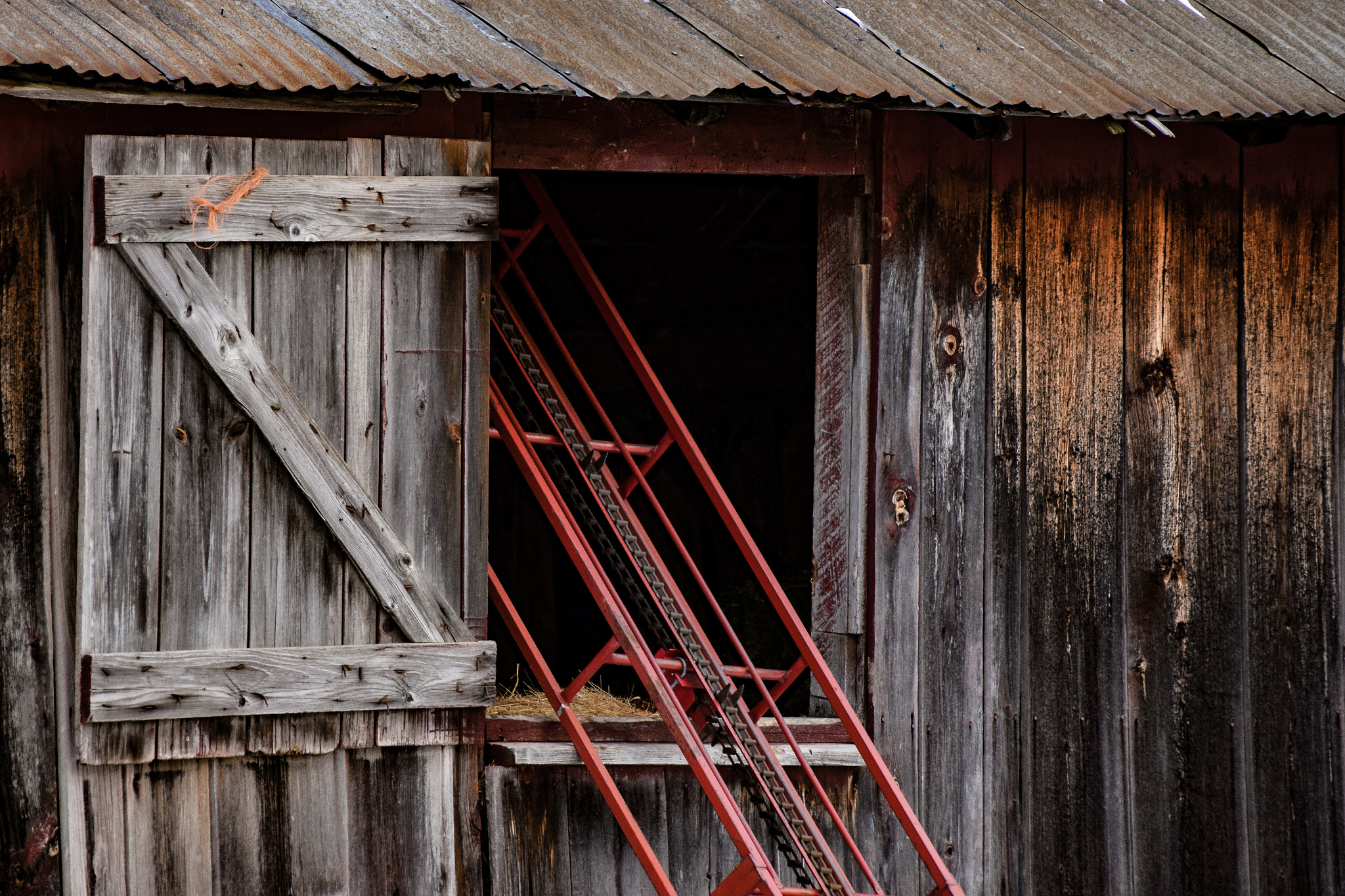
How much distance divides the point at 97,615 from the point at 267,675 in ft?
1.62

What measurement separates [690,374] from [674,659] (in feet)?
11.5

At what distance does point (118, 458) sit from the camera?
12.1ft

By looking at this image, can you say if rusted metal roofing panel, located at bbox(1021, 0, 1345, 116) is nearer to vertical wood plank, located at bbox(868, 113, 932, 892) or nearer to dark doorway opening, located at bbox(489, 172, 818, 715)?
vertical wood plank, located at bbox(868, 113, 932, 892)

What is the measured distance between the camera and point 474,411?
13.1 feet

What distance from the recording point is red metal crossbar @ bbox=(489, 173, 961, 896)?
375 centimetres

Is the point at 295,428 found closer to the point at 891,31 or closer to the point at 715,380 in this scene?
the point at 891,31

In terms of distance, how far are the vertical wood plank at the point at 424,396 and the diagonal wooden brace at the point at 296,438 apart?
2.6 inches

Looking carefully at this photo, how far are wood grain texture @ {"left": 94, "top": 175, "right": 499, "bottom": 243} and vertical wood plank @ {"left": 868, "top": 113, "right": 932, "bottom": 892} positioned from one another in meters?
1.35

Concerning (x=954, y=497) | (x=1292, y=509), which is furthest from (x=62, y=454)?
(x=1292, y=509)

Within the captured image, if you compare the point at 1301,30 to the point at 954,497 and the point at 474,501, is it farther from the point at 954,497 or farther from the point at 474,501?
the point at 474,501

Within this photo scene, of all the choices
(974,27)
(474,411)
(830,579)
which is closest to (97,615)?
(474,411)

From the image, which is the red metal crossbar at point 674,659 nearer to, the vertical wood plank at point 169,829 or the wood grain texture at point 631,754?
the wood grain texture at point 631,754

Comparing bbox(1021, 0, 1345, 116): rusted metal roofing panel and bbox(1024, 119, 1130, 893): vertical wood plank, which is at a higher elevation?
bbox(1021, 0, 1345, 116): rusted metal roofing panel

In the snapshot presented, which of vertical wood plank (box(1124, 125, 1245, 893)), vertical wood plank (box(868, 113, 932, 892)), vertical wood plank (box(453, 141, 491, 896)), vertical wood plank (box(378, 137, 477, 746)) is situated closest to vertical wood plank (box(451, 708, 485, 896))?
vertical wood plank (box(453, 141, 491, 896))
